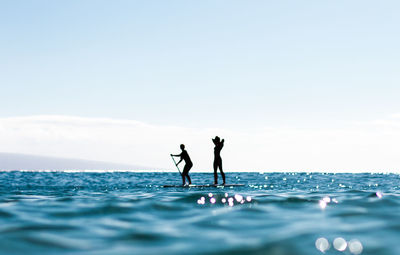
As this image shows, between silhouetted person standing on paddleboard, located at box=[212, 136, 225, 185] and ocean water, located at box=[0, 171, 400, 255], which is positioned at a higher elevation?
silhouetted person standing on paddleboard, located at box=[212, 136, 225, 185]

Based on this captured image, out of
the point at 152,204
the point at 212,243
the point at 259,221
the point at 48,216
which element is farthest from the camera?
the point at 152,204

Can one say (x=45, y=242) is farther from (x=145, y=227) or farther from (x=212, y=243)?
(x=212, y=243)

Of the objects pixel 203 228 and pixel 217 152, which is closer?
pixel 203 228

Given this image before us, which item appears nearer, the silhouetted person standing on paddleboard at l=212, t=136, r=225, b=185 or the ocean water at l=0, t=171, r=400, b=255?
the ocean water at l=0, t=171, r=400, b=255

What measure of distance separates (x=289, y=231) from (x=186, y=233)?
155 centimetres

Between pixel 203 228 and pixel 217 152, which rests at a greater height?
pixel 217 152

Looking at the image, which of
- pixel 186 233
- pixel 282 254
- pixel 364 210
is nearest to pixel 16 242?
pixel 186 233

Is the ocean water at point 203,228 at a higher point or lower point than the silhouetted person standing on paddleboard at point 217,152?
lower

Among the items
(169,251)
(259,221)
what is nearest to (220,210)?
(259,221)

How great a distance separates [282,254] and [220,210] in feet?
11.6

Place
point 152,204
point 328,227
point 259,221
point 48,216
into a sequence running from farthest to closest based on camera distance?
1. point 152,204
2. point 48,216
3. point 259,221
4. point 328,227

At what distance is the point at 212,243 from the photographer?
187 inches

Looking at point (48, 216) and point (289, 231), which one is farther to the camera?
point (48, 216)

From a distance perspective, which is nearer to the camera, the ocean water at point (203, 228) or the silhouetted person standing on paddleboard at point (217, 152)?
the ocean water at point (203, 228)
